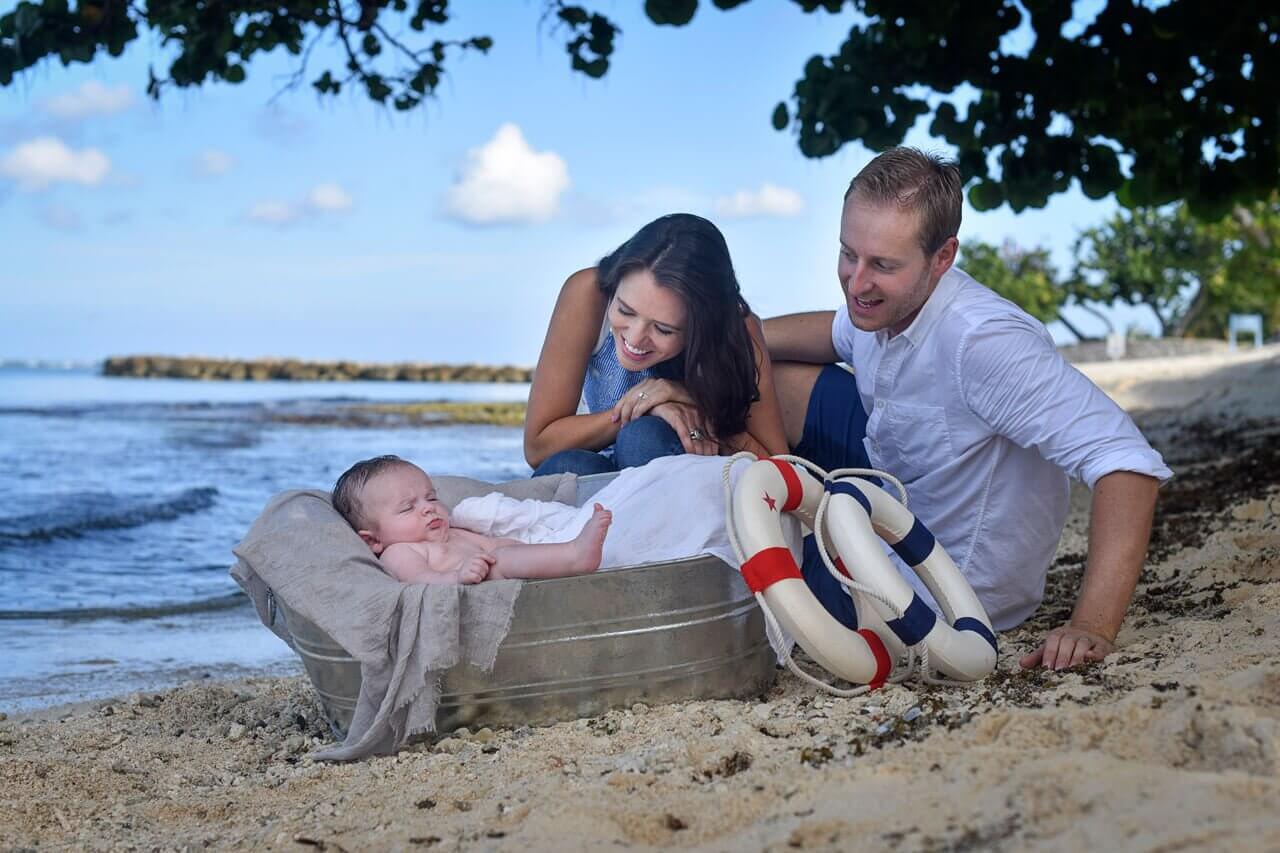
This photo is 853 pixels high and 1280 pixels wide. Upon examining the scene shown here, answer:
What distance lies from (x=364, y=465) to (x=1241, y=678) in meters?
2.24

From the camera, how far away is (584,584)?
9.30 ft

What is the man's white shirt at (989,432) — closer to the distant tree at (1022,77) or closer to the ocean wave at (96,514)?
the distant tree at (1022,77)

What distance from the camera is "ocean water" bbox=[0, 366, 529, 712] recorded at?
4.91m

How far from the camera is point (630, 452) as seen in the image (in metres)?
3.62

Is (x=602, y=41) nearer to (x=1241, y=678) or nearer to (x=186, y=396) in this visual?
(x=1241, y=678)

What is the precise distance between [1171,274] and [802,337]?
37895mm

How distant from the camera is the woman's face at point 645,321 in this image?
3.65m

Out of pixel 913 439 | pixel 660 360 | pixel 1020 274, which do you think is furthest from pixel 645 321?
pixel 1020 274

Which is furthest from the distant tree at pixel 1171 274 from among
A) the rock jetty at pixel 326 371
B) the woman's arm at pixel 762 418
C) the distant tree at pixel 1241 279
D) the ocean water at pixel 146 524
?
the woman's arm at pixel 762 418

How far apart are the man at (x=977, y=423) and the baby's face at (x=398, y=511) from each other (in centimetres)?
110

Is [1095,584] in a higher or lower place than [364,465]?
lower

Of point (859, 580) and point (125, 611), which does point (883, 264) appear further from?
point (125, 611)

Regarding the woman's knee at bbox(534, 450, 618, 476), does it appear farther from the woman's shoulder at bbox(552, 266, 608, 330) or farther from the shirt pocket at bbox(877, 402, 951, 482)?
the shirt pocket at bbox(877, 402, 951, 482)

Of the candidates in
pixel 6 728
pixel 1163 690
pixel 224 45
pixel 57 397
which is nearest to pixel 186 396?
pixel 57 397
